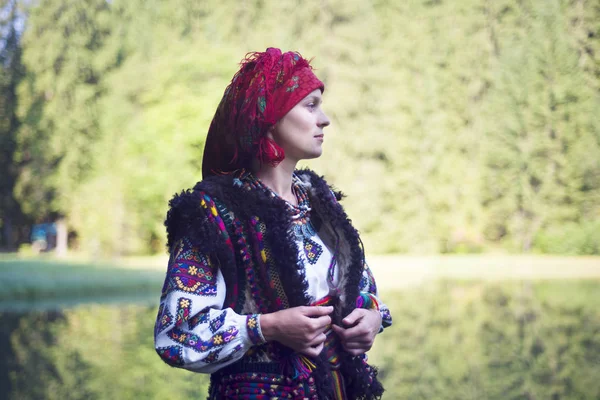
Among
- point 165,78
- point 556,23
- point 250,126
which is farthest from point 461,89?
point 250,126

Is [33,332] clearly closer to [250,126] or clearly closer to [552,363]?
[552,363]

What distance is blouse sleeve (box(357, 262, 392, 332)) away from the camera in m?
1.42

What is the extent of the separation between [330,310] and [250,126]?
34 cm

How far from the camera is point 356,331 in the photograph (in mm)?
1322

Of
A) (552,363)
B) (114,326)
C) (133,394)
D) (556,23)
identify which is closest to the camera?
(133,394)

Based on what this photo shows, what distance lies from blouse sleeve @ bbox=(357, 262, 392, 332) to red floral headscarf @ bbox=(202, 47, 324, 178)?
0.99 feet

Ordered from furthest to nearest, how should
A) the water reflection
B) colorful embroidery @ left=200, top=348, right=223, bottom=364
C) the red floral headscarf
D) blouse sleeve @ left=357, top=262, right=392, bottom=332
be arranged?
the water reflection, blouse sleeve @ left=357, top=262, right=392, bottom=332, the red floral headscarf, colorful embroidery @ left=200, top=348, right=223, bottom=364

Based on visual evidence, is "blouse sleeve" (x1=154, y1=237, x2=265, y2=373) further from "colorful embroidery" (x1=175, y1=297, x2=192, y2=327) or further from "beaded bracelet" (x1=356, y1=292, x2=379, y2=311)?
"beaded bracelet" (x1=356, y1=292, x2=379, y2=311)

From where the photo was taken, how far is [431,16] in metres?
20.3

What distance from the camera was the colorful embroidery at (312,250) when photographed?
137 centimetres

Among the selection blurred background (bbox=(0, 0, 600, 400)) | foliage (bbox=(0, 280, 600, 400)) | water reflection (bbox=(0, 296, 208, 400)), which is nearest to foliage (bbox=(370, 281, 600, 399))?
foliage (bbox=(0, 280, 600, 400))

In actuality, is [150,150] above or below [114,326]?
above

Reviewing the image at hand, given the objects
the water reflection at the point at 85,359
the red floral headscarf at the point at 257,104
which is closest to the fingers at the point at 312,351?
the red floral headscarf at the point at 257,104

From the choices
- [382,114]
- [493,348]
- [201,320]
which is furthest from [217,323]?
[382,114]
